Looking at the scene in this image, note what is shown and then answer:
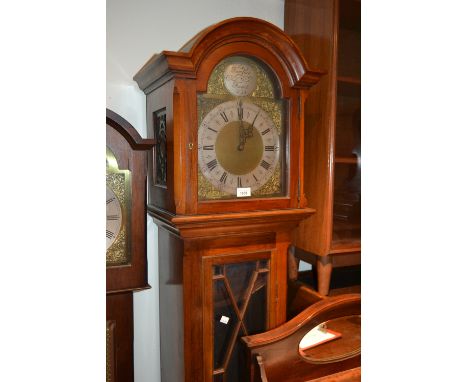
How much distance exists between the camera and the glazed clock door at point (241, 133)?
1252mm

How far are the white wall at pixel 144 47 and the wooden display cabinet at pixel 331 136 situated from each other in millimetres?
407

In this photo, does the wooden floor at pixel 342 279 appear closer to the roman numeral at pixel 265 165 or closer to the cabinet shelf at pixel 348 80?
the roman numeral at pixel 265 165

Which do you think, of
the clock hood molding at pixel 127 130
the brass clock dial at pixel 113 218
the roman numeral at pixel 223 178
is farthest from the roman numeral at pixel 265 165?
the brass clock dial at pixel 113 218

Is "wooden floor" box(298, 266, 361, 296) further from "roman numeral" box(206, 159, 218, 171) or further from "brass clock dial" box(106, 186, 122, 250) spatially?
"brass clock dial" box(106, 186, 122, 250)

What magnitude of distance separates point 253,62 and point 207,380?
1.02 metres

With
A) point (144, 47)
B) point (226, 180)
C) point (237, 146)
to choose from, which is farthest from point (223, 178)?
point (144, 47)

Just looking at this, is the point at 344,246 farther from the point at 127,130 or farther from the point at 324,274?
the point at 127,130

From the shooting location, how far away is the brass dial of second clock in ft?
4.12

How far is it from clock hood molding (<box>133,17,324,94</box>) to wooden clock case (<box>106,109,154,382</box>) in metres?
0.23

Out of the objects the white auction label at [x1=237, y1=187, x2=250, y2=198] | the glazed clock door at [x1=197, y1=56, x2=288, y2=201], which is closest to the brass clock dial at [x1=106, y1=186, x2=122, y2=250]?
the glazed clock door at [x1=197, y1=56, x2=288, y2=201]
